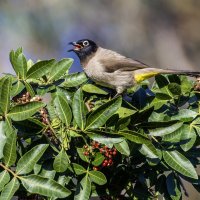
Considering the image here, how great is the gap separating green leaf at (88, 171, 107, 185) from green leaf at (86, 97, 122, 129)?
14 centimetres

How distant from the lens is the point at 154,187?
1.95 meters

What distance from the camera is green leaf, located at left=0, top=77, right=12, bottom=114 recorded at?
5.32 ft

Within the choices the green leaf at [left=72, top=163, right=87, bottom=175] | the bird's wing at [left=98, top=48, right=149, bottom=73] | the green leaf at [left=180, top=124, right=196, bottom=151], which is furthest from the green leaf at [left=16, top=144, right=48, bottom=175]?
the bird's wing at [left=98, top=48, right=149, bottom=73]

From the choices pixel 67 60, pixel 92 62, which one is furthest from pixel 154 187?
pixel 92 62

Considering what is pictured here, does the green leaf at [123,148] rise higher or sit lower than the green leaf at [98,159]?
higher

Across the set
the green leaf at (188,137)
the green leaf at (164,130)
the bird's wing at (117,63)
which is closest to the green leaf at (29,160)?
the green leaf at (164,130)

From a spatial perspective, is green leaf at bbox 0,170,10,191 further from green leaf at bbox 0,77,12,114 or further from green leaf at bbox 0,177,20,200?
green leaf at bbox 0,77,12,114

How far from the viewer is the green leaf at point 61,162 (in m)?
1.59

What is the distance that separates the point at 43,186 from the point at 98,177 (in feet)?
0.61

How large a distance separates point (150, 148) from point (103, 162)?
16 centimetres

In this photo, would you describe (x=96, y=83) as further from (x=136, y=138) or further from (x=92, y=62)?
(x=92, y=62)

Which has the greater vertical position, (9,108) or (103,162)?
(9,108)

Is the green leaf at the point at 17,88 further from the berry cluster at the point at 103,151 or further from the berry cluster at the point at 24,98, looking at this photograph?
the berry cluster at the point at 103,151

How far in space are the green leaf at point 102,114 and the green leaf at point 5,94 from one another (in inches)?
9.5
